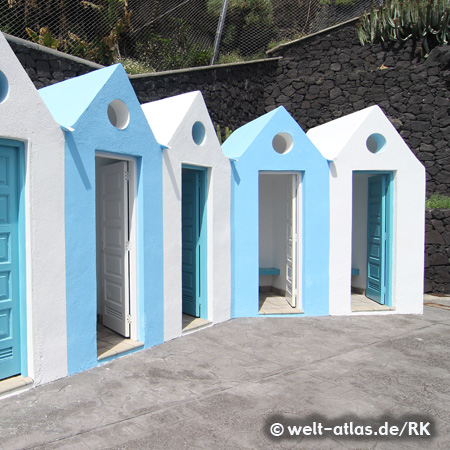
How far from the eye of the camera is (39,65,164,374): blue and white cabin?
4898 millimetres

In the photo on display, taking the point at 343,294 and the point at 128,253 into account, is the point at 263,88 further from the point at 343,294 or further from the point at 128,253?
the point at 128,253

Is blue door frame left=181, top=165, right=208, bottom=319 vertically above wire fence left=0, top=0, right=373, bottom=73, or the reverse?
wire fence left=0, top=0, right=373, bottom=73

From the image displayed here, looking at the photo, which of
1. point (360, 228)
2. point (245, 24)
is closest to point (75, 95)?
point (360, 228)

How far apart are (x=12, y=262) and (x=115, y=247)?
177 centimetres

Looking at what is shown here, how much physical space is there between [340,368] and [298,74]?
35.6 feet

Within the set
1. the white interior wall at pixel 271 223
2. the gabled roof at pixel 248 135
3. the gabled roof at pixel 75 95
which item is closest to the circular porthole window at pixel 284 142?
the gabled roof at pixel 248 135

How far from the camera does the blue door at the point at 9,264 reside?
4.34m

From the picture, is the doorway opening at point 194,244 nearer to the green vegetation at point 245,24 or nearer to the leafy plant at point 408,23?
the green vegetation at point 245,24

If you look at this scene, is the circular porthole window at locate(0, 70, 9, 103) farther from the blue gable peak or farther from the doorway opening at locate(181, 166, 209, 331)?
the blue gable peak

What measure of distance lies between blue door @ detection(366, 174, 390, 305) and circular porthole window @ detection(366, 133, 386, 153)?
0.51 meters

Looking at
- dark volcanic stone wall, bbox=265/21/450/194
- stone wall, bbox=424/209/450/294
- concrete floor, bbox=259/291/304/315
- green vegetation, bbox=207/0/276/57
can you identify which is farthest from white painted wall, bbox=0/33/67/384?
green vegetation, bbox=207/0/276/57

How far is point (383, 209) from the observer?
801 cm

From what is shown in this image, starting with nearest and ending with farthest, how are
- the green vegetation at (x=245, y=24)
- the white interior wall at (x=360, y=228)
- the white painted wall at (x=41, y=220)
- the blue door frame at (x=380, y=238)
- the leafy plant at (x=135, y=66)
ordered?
the white painted wall at (x=41, y=220) < the blue door frame at (x=380, y=238) < the white interior wall at (x=360, y=228) < the leafy plant at (x=135, y=66) < the green vegetation at (x=245, y=24)

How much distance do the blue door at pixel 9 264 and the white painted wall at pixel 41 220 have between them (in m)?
0.11
